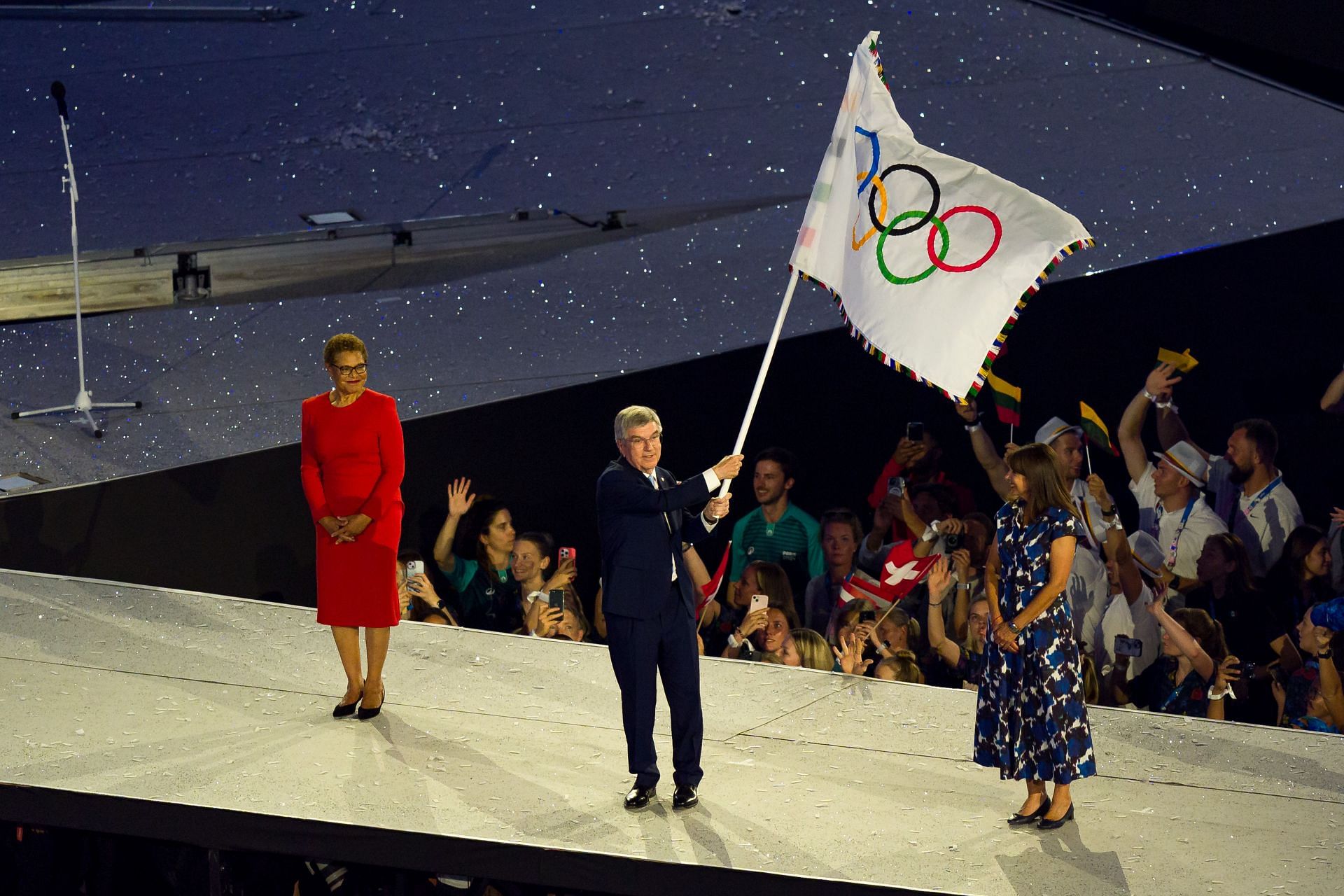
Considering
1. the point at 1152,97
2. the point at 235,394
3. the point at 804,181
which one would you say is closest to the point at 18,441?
the point at 235,394

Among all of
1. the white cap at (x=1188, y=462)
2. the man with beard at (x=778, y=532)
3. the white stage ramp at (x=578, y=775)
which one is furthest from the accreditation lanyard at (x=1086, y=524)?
the man with beard at (x=778, y=532)

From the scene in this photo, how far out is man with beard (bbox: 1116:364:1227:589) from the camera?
19.2ft

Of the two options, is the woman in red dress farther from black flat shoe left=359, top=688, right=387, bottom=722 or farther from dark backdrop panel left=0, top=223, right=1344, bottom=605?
dark backdrop panel left=0, top=223, right=1344, bottom=605

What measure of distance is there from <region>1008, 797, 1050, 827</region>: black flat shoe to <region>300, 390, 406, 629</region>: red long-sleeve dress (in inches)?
72.5

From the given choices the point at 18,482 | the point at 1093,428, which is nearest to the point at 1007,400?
the point at 1093,428

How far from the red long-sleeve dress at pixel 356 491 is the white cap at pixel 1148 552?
110 inches

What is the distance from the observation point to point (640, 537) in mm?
4023

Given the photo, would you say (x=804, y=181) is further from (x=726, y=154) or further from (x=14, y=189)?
(x=14, y=189)

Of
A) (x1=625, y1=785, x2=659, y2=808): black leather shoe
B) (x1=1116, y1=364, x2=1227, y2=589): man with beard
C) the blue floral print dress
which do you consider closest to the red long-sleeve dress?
(x1=625, y1=785, x2=659, y2=808): black leather shoe

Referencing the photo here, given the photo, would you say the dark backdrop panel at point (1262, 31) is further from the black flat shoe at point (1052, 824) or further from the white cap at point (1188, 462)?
the black flat shoe at point (1052, 824)

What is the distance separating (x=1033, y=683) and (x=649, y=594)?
102 centimetres

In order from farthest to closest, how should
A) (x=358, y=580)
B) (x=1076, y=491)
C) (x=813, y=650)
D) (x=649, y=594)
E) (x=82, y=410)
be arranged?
1. (x=82, y=410)
2. (x=1076, y=491)
3. (x=813, y=650)
4. (x=358, y=580)
5. (x=649, y=594)

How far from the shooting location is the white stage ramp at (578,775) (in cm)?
386

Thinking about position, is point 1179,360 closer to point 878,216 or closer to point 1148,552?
point 1148,552
